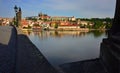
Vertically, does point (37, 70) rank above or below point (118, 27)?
below

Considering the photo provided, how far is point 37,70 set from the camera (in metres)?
3.86

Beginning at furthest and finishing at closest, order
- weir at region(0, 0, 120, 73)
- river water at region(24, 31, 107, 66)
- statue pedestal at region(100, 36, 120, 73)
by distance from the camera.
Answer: river water at region(24, 31, 107, 66)
statue pedestal at region(100, 36, 120, 73)
weir at region(0, 0, 120, 73)

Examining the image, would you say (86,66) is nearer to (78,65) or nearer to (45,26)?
(78,65)

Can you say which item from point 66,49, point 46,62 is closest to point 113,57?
point 46,62

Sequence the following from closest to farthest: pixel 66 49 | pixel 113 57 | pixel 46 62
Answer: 1. pixel 46 62
2. pixel 113 57
3. pixel 66 49

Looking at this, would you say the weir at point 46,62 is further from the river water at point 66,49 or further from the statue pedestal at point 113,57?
the river water at point 66,49

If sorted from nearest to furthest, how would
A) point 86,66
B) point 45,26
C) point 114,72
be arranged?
point 114,72
point 86,66
point 45,26

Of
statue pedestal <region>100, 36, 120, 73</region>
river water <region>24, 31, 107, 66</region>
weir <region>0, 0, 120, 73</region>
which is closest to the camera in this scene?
weir <region>0, 0, 120, 73</region>

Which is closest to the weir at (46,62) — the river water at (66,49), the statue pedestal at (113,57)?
the statue pedestal at (113,57)

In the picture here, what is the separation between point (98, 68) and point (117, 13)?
1.63 m

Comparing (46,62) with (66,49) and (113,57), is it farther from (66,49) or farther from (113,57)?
(66,49)

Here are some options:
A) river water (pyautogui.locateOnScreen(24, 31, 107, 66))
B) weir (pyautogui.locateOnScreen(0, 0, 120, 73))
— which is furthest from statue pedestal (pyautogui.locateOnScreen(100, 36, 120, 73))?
river water (pyautogui.locateOnScreen(24, 31, 107, 66))

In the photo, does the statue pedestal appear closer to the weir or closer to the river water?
the weir

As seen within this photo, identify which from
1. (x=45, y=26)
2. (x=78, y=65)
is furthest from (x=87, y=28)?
(x=78, y=65)
